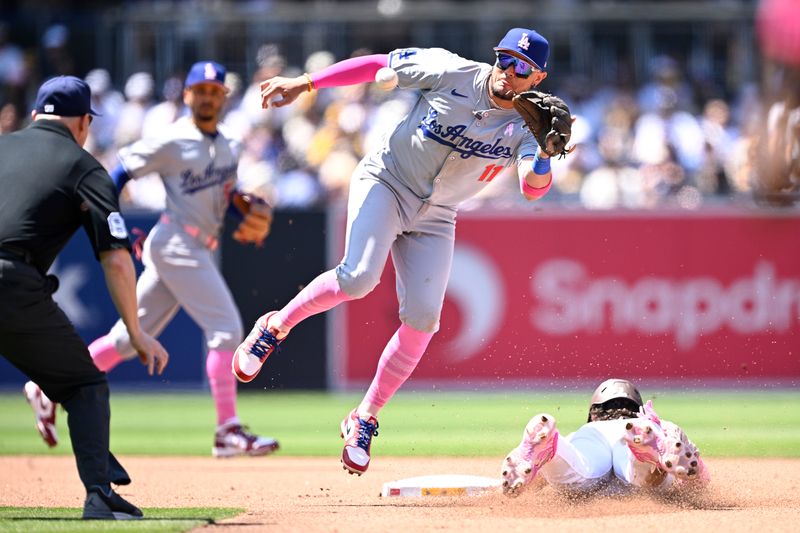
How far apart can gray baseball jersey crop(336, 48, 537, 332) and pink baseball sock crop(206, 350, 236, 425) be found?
230 centimetres

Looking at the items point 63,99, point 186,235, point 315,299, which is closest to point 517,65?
point 315,299

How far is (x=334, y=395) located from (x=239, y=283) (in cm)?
156

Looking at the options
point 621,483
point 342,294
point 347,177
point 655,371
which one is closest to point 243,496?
point 342,294

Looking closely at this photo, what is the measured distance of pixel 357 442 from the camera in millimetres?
7098

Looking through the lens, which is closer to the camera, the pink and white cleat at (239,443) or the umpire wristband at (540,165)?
the umpire wristband at (540,165)

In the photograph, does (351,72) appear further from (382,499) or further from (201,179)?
(201,179)

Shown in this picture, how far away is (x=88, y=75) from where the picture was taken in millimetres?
17500

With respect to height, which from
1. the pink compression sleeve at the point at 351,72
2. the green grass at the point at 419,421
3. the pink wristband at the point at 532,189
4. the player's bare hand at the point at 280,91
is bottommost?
the green grass at the point at 419,421

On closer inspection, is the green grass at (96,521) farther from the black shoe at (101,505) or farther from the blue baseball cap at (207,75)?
the blue baseball cap at (207,75)

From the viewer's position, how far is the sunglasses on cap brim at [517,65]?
670cm

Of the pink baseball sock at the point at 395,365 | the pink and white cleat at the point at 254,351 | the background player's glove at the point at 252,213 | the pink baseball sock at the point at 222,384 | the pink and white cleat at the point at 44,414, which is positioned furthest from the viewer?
the background player's glove at the point at 252,213

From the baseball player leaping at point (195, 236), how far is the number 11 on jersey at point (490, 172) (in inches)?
111

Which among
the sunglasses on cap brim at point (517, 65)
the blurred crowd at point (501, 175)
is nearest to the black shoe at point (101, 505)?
the sunglasses on cap brim at point (517, 65)

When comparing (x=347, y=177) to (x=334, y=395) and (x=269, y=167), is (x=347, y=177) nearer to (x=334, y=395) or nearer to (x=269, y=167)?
(x=269, y=167)
